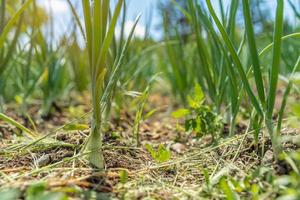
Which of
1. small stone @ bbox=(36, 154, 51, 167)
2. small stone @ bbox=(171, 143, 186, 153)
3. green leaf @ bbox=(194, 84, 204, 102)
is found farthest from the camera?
small stone @ bbox=(171, 143, 186, 153)

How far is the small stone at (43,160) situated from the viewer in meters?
0.93

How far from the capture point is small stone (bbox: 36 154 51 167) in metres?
0.93

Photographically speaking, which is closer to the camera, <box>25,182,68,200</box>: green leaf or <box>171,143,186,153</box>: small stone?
<box>25,182,68,200</box>: green leaf

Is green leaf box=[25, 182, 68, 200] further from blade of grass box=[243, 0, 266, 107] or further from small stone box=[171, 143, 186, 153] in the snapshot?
small stone box=[171, 143, 186, 153]

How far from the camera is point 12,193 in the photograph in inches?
23.5

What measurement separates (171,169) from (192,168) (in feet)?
0.16

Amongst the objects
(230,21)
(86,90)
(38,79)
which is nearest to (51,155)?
(230,21)

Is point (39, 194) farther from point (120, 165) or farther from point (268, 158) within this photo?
point (268, 158)

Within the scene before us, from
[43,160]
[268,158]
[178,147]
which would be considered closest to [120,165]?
[43,160]

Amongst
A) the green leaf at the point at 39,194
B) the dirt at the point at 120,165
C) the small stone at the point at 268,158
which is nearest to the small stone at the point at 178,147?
the dirt at the point at 120,165

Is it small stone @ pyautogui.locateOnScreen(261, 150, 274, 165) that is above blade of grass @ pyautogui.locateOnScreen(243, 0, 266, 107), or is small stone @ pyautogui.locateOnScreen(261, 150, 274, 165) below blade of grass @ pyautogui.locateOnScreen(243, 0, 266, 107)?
below

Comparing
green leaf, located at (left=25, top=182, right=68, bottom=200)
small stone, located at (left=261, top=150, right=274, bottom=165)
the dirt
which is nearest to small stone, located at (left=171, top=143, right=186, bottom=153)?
the dirt

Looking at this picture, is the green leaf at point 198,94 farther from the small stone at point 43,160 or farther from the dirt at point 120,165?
the small stone at point 43,160

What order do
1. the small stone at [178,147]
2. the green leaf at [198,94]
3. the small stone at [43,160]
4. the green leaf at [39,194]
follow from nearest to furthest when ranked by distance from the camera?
the green leaf at [39,194]
the small stone at [43,160]
the green leaf at [198,94]
the small stone at [178,147]
